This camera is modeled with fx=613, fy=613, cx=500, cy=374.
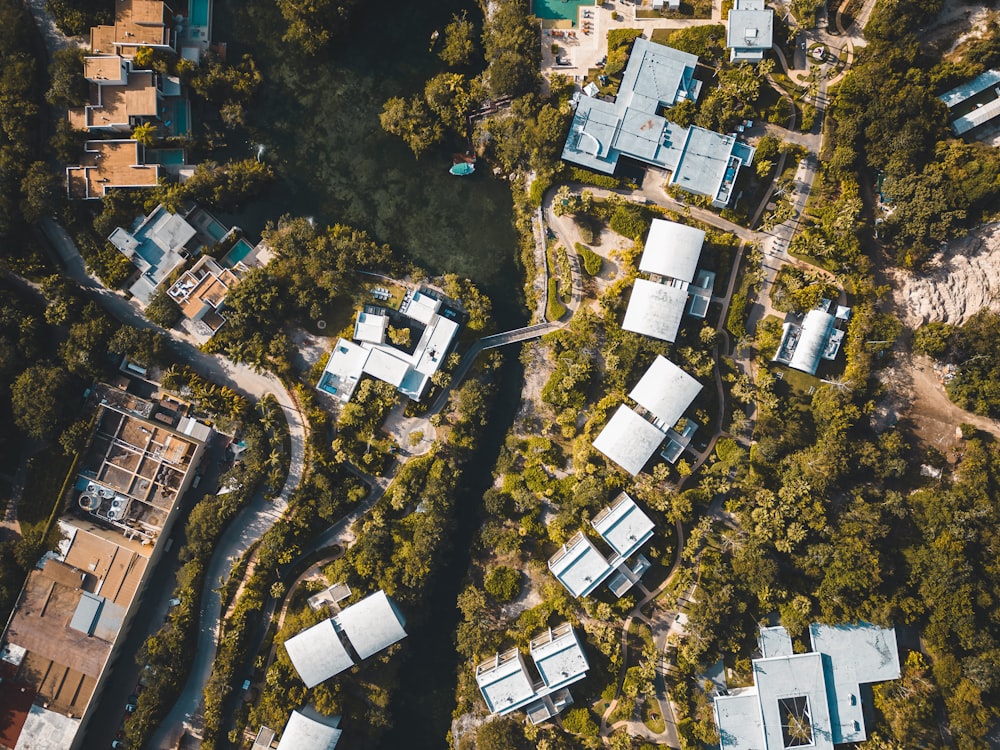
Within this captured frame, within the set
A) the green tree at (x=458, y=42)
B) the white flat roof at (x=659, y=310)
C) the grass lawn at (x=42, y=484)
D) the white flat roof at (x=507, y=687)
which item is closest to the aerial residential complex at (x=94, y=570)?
the grass lawn at (x=42, y=484)

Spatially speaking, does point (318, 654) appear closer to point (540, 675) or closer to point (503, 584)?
point (503, 584)

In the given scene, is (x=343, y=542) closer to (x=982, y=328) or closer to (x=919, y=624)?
(x=919, y=624)

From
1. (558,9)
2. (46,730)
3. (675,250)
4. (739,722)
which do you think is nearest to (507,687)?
(739,722)

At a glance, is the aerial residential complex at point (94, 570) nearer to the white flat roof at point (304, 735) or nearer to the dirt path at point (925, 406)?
the white flat roof at point (304, 735)

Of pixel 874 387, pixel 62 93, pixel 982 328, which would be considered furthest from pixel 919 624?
pixel 62 93

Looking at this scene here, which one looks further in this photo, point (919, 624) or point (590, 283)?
point (590, 283)

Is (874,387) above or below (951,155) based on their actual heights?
below
